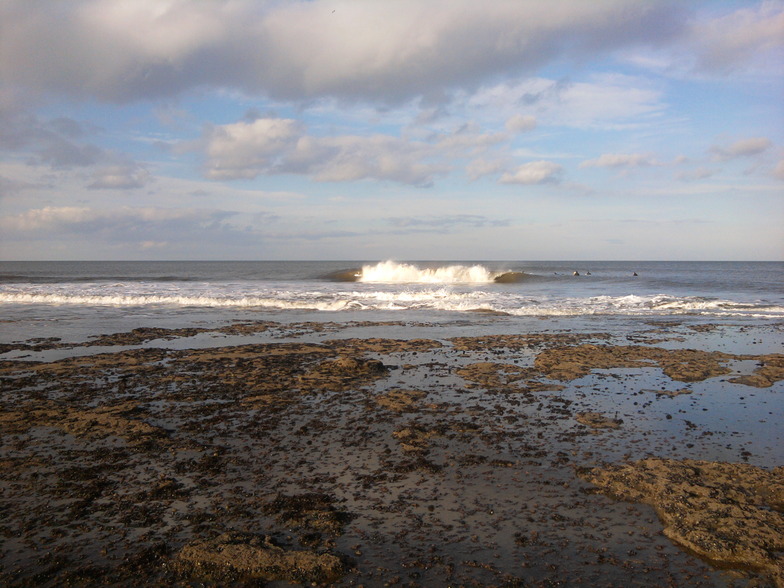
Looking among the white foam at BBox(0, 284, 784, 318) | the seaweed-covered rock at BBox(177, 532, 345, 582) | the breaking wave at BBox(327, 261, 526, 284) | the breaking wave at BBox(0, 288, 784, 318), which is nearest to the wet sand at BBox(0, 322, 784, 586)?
the seaweed-covered rock at BBox(177, 532, 345, 582)

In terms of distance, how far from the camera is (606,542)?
455 cm

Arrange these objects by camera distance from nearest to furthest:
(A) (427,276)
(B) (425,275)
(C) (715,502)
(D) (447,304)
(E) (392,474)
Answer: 1. (C) (715,502)
2. (E) (392,474)
3. (D) (447,304)
4. (A) (427,276)
5. (B) (425,275)

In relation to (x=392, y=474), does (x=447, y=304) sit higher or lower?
higher

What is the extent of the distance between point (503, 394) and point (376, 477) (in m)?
4.40

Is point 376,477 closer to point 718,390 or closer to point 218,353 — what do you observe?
point 718,390

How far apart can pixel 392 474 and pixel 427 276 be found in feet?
168

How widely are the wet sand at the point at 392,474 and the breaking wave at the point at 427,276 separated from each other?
43193 millimetres

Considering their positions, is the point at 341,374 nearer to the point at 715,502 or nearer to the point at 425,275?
the point at 715,502

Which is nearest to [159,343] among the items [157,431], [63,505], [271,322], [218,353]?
[218,353]

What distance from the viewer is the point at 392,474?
19.5ft

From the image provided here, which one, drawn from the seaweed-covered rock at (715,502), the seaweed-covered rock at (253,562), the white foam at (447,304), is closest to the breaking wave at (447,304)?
the white foam at (447,304)

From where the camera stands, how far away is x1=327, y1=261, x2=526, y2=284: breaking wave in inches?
2159

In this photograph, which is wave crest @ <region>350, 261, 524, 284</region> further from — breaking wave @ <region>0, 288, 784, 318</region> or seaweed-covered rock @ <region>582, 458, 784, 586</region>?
seaweed-covered rock @ <region>582, 458, 784, 586</region>

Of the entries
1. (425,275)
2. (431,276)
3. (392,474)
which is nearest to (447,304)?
(392,474)
